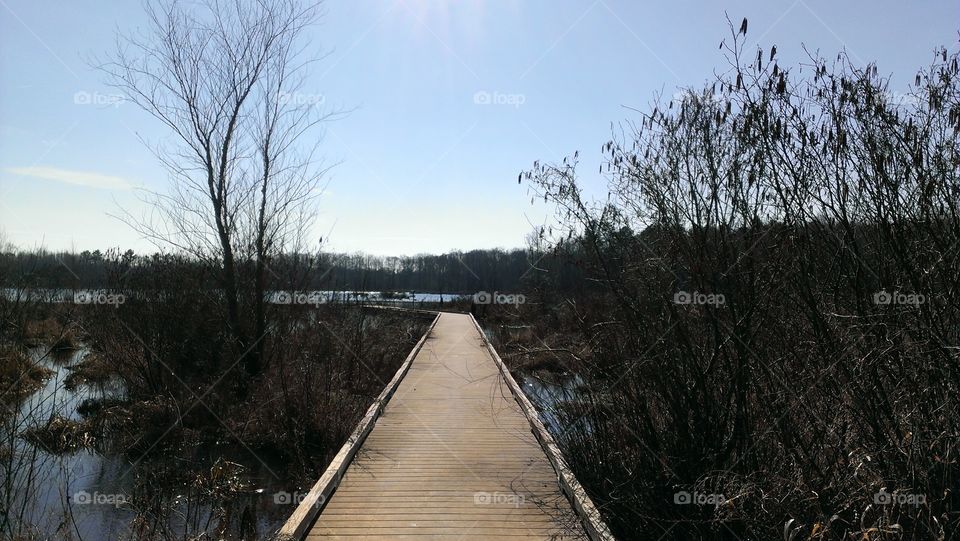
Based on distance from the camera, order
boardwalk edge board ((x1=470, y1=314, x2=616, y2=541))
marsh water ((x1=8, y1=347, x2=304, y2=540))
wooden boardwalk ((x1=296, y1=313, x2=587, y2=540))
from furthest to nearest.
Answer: marsh water ((x1=8, y1=347, x2=304, y2=540)) → wooden boardwalk ((x1=296, y1=313, x2=587, y2=540)) → boardwalk edge board ((x1=470, y1=314, x2=616, y2=541))

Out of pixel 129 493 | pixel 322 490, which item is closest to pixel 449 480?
pixel 322 490

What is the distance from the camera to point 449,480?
6.12 m

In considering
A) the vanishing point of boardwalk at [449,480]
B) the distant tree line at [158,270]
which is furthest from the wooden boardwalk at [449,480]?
the distant tree line at [158,270]

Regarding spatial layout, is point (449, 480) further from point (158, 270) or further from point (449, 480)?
point (158, 270)

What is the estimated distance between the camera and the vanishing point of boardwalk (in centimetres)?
488

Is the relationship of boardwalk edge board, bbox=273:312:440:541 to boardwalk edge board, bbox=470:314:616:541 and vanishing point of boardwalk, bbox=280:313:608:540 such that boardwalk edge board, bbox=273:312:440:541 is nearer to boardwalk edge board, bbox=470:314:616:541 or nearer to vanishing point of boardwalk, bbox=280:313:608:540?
vanishing point of boardwalk, bbox=280:313:608:540

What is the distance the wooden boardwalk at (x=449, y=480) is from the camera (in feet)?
16.0

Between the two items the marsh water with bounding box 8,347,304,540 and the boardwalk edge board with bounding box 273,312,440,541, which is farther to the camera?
the marsh water with bounding box 8,347,304,540

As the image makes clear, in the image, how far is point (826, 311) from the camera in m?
3.70

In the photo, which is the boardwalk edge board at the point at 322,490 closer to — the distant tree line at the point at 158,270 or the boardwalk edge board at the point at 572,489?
the boardwalk edge board at the point at 572,489

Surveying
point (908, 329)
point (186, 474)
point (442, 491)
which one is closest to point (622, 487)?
point (442, 491)

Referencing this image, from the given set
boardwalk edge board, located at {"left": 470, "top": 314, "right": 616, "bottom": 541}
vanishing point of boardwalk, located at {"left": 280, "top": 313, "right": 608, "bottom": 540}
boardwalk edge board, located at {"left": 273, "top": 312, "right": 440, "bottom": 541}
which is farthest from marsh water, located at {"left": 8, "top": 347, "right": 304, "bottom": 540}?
boardwalk edge board, located at {"left": 470, "top": 314, "right": 616, "bottom": 541}

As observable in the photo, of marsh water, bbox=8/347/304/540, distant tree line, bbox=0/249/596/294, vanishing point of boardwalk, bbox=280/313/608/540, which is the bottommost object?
marsh water, bbox=8/347/304/540

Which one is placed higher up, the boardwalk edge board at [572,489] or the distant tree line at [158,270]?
the distant tree line at [158,270]
